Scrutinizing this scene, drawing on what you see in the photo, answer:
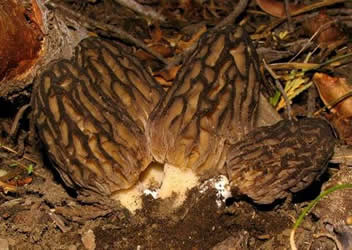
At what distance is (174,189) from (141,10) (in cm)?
207

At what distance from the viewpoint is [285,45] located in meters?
4.26

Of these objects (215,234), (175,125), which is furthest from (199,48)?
(215,234)

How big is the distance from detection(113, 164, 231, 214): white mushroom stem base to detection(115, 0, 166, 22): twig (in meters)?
1.85

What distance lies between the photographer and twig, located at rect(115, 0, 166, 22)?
471 centimetres

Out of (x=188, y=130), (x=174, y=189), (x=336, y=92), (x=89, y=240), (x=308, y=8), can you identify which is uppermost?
(x=308, y=8)

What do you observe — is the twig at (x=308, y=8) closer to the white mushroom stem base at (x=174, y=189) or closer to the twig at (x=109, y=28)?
the twig at (x=109, y=28)

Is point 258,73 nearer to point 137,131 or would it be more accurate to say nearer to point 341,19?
point 137,131

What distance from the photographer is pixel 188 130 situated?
317 cm

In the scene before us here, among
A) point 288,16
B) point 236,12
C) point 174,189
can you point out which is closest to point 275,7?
point 288,16

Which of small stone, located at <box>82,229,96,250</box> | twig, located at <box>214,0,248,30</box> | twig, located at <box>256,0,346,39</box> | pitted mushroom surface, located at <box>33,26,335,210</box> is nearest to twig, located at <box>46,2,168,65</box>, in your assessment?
twig, located at <box>214,0,248,30</box>

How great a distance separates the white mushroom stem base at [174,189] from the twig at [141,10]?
6.07ft

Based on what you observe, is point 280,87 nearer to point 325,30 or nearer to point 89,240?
point 325,30

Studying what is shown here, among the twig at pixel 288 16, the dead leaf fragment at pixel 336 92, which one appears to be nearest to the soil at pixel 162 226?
the dead leaf fragment at pixel 336 92

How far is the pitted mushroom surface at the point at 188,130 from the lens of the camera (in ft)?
10.1
